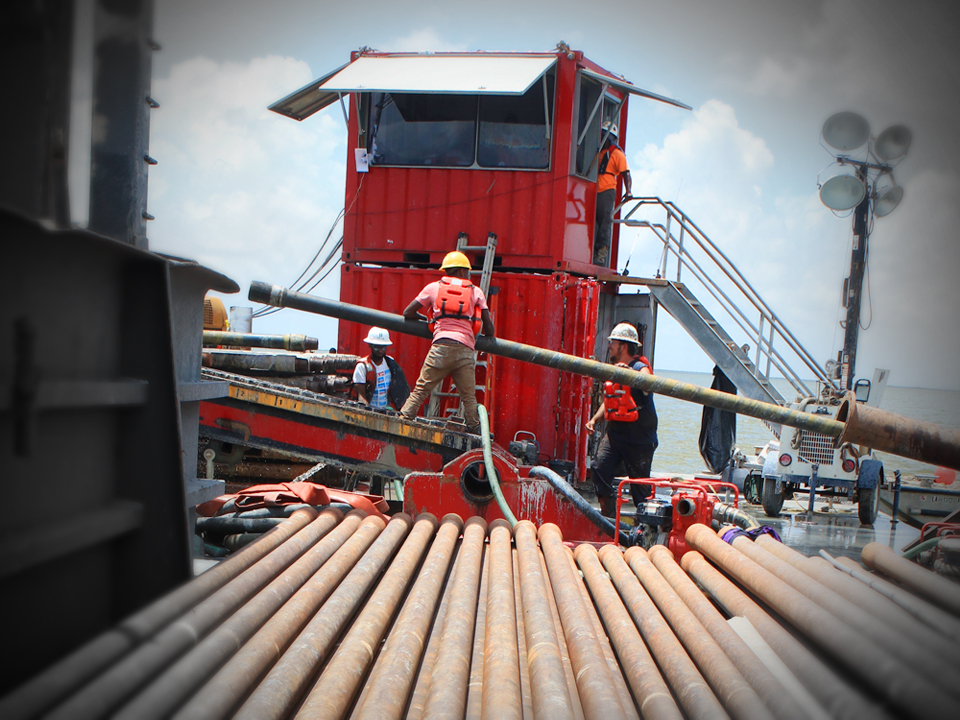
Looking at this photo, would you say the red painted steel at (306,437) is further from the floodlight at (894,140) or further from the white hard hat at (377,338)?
the floodlight at (894,140)

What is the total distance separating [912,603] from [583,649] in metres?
1.39

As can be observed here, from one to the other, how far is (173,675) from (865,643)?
84.4 inches

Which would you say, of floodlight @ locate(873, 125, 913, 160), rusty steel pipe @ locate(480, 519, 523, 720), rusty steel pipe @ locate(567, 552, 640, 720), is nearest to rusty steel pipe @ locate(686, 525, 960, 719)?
rusty steel pipe @ locate(567, 552, 640, 720)

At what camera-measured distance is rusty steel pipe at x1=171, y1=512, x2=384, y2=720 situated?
6.18 ft

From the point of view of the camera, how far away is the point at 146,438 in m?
2.07

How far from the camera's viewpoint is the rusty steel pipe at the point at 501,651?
2008 millimetres

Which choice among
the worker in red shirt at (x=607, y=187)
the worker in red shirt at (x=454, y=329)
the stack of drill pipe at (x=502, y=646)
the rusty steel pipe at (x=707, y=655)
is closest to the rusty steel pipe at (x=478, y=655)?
the stack of drill pipe at (x=502, y=646)

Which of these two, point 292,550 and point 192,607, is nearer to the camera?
point 192,607

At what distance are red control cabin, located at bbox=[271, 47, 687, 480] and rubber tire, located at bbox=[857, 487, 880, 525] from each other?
4028 millimetres

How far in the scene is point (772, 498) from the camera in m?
10.1

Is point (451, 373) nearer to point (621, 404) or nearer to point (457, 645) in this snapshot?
point (621, 404)

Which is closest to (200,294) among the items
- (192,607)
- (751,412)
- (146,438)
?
(146,438)

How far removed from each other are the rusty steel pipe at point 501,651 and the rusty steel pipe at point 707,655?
25.6 inches

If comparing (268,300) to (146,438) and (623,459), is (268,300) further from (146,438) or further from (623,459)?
(623,459)
